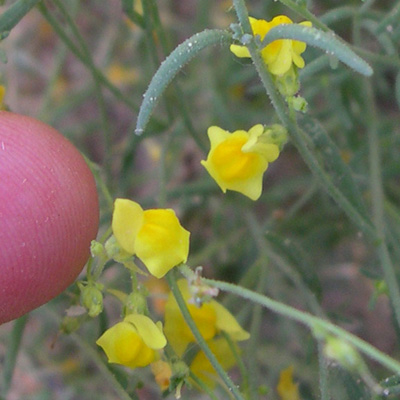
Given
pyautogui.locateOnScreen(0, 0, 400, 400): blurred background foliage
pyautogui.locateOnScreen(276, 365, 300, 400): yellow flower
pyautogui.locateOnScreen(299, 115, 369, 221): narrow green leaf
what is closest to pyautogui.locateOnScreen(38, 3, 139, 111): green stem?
pyautogui.locateOnScreen(0, 0, 400, 400): blurred background foliage

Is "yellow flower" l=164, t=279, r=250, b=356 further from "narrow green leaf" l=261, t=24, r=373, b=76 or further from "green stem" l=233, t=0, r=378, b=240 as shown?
"narrow green leaf" l=261, t=24, r=373, b=76

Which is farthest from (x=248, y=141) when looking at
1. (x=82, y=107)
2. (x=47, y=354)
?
(x=82, y=107)

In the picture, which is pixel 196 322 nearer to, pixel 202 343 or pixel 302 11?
pixel 202 343

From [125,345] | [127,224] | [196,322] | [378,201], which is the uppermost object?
[127,224]

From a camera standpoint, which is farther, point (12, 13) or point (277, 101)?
point (12, 13)

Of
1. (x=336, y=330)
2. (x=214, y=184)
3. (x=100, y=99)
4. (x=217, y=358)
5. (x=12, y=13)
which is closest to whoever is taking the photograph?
(x=336, y=330)

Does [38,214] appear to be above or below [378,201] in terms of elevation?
above

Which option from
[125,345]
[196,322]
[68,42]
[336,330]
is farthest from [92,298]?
[68,42]

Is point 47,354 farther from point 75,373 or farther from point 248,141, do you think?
point 248,141
